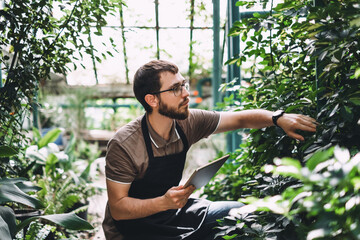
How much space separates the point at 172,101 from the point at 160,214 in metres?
0.63

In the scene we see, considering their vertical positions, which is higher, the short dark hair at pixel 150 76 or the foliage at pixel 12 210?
the short dark hair at pixel 150 76

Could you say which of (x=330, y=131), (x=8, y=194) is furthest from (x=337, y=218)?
(x=8, y=194)

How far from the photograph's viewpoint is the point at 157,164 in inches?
75.3

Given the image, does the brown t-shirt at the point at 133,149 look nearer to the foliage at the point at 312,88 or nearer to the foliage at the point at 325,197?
the foliage at the point at 312,88

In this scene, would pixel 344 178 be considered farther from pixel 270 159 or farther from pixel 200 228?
pixel 200 228

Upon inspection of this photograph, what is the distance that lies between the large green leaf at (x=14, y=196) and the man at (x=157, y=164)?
1.29ft

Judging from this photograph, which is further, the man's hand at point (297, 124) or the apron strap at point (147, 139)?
the apron strap at point (147, 139)

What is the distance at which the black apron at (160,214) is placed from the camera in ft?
6.13

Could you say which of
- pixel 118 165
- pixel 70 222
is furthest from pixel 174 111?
pixel 70 222

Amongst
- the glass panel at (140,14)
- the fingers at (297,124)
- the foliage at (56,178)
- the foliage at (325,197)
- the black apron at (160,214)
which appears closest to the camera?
the foliage at (325,197)

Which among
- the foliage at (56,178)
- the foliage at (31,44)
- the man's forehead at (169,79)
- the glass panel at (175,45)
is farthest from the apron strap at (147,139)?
the glass panel at (175,45)

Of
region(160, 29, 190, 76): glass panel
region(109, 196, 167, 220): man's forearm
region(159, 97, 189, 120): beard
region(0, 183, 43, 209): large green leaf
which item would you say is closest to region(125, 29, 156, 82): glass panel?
region(160, 29, 190, 76): glass panel

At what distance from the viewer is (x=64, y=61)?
87.6 inches

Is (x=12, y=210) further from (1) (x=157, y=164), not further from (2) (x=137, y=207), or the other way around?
(1) (x=157, y=164)
